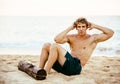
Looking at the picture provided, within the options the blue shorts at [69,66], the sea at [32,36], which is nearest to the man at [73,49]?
the blue shorts at [69,66]

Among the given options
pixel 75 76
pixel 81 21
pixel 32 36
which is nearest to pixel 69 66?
pixel 75 76

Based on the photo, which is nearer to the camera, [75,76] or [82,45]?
[75,76]

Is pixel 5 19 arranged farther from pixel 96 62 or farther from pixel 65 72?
pixel 96 62

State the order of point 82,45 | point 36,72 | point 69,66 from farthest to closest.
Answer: point 82,45 < point 69,66 < point 36,72

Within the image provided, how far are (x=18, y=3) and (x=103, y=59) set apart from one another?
2.76ft

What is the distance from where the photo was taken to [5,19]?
6.65ft

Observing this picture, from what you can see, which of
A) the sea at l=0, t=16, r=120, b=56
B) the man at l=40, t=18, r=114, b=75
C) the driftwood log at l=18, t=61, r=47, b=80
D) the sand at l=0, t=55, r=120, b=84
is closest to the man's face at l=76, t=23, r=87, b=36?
the man at l=40, t=18, r=114, b=75

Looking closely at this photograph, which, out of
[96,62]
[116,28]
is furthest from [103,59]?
[116,28]

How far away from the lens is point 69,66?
179cm

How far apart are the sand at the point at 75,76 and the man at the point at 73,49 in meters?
0.06

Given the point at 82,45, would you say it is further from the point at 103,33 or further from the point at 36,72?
the point at 36,72

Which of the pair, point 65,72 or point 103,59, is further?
point 103,59

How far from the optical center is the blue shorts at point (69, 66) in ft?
5.85

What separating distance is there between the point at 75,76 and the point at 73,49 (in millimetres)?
214
